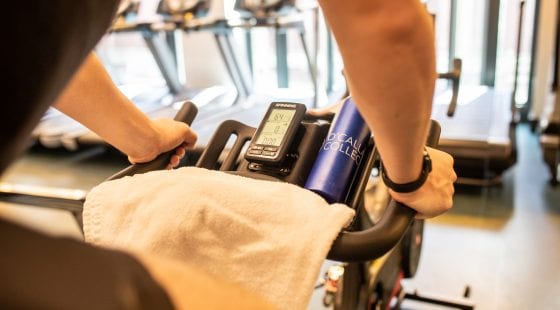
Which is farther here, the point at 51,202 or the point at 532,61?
the point at 532,61

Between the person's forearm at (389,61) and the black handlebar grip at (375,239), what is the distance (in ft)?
0.45

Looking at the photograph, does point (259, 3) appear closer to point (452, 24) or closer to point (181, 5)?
point (181, 5)

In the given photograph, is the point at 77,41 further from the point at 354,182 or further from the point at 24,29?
the point at 354,182

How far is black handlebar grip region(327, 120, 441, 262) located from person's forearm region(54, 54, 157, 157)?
49cm

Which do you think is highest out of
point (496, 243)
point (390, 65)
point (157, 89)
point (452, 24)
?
point (390, 65)

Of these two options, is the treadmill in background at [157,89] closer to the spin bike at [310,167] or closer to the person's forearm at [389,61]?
the spin bike at [310,167]

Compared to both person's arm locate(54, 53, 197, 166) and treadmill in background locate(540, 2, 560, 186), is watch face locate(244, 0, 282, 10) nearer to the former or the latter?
treadmill in background locate(540, 2, 560, 186)

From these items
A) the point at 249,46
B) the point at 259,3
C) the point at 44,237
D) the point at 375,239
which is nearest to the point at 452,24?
the point at 259,3

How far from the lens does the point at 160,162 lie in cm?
114

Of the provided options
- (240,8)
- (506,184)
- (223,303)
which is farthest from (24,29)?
(240,8)

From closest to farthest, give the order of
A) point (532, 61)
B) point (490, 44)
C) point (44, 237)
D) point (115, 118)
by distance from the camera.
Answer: point (44, 237)
point (115, 118)
point (532, 61)
point (490, 44)

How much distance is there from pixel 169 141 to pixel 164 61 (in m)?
4.16

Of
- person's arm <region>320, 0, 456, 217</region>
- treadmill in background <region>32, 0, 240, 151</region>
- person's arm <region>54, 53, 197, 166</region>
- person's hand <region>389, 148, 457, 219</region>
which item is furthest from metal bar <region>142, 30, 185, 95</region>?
person's arm <region>320, 0, 456, 217</region>

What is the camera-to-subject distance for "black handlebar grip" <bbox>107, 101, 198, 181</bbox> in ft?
3.54
